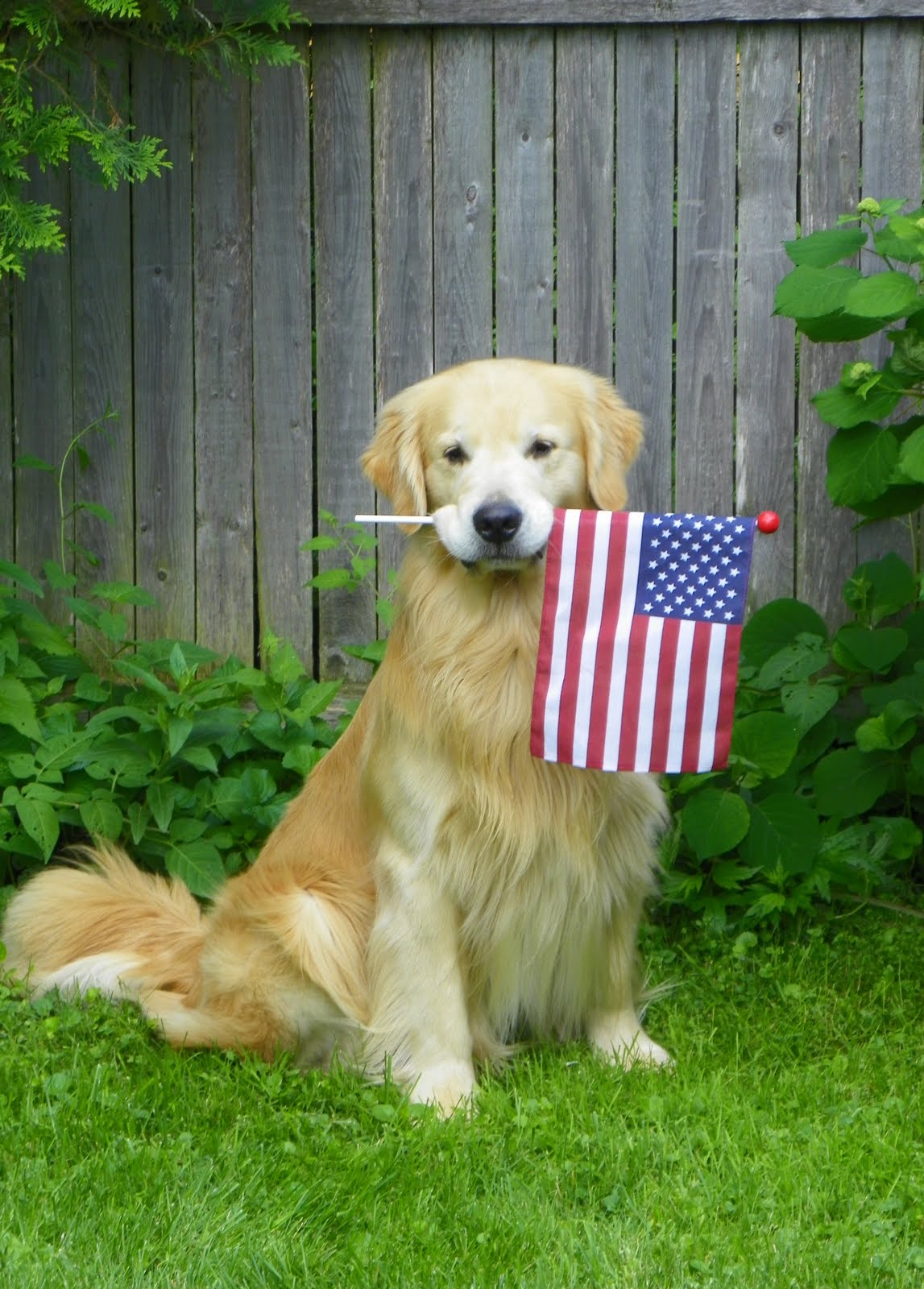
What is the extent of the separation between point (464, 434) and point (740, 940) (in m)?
1.67

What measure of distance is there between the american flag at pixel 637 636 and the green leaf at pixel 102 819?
5.18 feet

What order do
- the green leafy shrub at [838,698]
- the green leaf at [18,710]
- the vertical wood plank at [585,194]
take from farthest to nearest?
the vertical wood plank at [585,194], the green leaf at [18,710], the green leafy shrub at [838,698]

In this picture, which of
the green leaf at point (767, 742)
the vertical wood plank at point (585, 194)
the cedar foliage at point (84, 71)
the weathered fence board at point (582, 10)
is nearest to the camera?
the cedar foliage at point (84, 71)

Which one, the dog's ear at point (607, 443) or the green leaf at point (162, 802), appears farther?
the green leaf at point (162, 802)

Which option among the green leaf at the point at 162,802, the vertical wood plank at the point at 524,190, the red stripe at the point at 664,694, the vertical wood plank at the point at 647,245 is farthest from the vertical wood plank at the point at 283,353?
the red stripe at the point at 664,694

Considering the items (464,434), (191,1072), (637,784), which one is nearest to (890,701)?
(637,784)

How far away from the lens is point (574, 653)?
9.69 feet

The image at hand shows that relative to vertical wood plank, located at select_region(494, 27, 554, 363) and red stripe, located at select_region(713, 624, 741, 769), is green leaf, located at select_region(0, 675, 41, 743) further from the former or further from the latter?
red stripe, located at select_region(713, 624, 741, 769)

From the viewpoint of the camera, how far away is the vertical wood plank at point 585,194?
429cm

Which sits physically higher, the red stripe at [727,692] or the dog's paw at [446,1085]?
the red stripe at [727,692]

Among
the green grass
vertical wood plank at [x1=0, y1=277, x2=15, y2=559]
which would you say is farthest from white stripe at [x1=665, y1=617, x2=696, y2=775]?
vertical wood plank at [x1=0, y1=277, x2=15, y2=559]

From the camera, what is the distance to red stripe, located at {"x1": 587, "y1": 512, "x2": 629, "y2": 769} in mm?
2904

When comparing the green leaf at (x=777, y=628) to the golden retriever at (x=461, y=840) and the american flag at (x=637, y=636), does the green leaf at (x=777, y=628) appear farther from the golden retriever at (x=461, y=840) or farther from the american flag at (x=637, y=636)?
the american flag at (x=637, y=636)

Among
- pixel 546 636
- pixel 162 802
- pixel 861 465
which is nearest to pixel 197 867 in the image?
pixel 162 802
